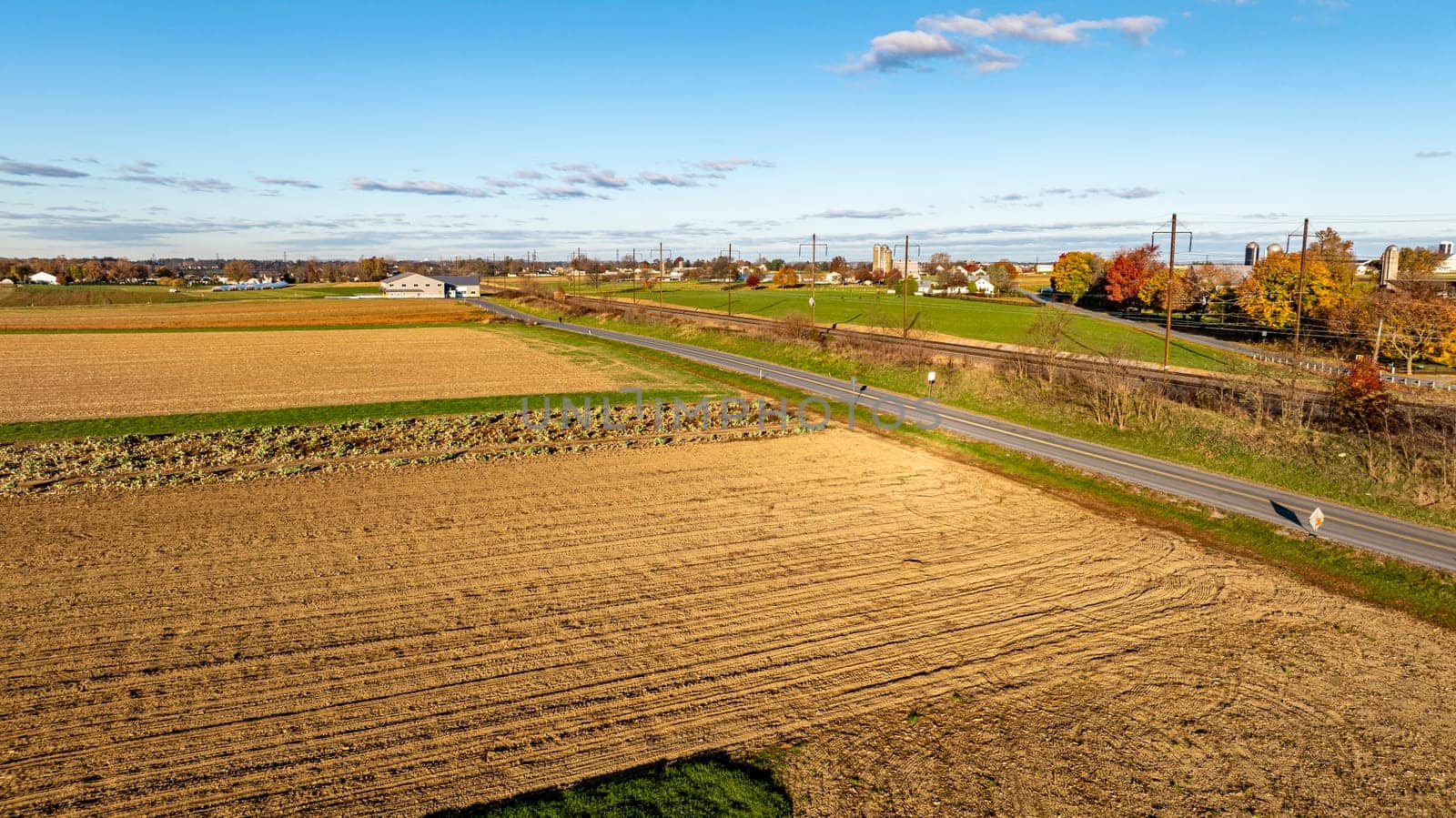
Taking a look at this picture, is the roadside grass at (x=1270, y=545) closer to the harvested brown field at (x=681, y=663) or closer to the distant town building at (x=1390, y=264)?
the harvested brown field at (x=681, y=663)

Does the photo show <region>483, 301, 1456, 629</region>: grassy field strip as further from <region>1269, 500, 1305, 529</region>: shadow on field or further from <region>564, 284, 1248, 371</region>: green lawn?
<region>564, 284, 1248, 371</region>: green lawn

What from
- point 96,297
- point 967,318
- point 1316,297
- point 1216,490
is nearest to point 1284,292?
point 1316,297

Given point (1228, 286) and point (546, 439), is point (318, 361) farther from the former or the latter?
point (1228, 286)

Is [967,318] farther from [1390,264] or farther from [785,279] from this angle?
[785,279]

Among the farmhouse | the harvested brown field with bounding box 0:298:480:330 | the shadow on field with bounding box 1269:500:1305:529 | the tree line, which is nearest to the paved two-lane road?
the shadow on field with bounding box 1269:500:1305:529

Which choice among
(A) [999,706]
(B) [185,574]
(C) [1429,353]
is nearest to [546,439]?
(B) [185,574]
